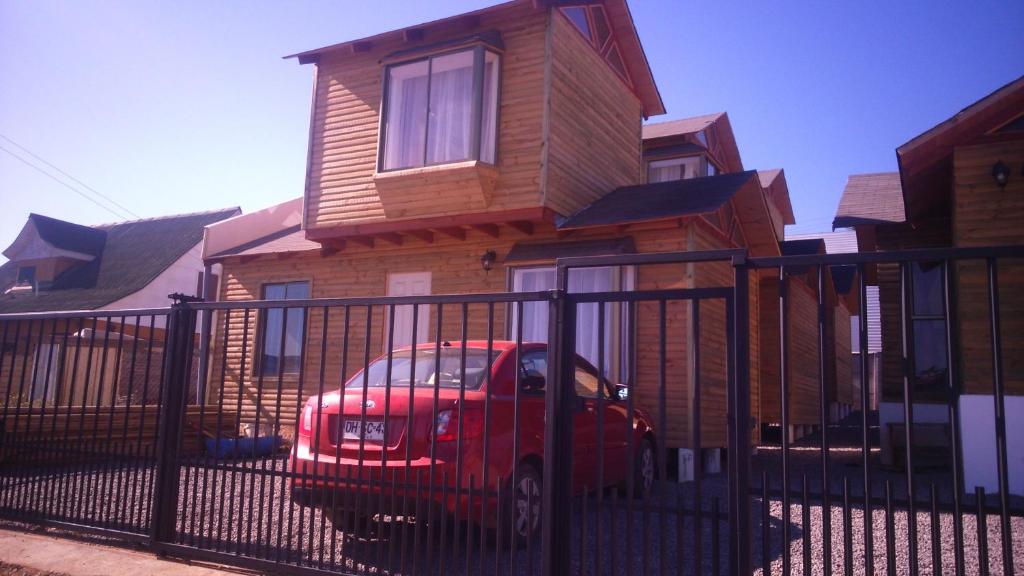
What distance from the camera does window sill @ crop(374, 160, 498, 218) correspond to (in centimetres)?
1120

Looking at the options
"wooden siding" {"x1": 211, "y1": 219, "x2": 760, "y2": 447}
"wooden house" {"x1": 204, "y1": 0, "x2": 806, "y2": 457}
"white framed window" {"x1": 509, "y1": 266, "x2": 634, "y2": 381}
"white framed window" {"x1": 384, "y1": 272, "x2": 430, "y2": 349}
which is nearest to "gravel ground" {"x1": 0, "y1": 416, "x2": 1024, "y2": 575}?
"wooden siding" {"x1": 211, "y1": 219, "x2": 760, "y2": 447}

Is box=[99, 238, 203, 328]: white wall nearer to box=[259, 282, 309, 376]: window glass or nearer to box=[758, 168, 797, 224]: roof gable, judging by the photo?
box=[259, 282, 309, 376]: window glass

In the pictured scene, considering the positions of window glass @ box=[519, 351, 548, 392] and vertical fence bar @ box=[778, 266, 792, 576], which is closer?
vertical fence bar @ box=[778, 266, 792, 576]

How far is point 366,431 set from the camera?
4.78m

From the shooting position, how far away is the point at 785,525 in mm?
3104

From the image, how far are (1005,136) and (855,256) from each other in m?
7.24

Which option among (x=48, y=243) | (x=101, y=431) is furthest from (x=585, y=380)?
(x=48, y=243)

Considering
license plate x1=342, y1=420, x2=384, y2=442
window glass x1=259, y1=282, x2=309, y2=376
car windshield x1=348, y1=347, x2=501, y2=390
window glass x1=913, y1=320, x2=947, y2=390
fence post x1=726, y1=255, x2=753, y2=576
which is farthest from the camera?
window glass x1=259, y1=282, x2=309, y2=376

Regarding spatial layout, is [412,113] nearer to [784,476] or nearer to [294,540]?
[294,540]

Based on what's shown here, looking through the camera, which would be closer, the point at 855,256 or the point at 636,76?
the point at 855,256

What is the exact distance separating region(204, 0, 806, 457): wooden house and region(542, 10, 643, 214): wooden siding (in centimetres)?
4

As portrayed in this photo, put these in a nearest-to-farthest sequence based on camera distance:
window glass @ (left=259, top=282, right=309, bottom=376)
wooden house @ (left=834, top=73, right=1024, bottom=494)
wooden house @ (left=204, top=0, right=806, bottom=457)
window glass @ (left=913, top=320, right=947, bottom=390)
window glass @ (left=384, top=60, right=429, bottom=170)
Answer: wooden house @ (left=834, top=73, right=1024, bottom=494)
wooden house @ (left=204, top=0, right=806, bottom=457)
window glass @ (left=913, top=320, right=947, bottom=390)
window glass @ (left=384, top=60, right=429, bottom=170)
window glass @ (left=259, top=282, right=309, bottom=376)

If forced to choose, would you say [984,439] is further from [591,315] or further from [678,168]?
[678,168]

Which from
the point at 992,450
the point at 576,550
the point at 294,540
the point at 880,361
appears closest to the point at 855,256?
the point at 576,550
